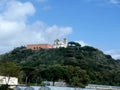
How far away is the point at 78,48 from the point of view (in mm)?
183875

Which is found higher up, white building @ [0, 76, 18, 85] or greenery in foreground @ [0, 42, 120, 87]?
greenery in foreground @ [0, 42, 120, 87]

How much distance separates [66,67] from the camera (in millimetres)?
109250

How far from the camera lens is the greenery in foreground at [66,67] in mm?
101075

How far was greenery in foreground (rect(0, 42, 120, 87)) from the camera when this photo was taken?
3979 inches

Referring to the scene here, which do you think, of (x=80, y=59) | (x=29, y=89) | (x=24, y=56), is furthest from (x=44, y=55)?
(x=29, y=89)

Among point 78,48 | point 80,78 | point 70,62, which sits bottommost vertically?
point 80,78

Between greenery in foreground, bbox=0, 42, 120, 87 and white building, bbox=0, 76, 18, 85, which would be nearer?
white building, bbox=0, 76, 18, 85

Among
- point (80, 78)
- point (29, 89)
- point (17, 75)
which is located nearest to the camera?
point (29, 89)

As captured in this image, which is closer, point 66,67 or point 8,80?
point 8,80

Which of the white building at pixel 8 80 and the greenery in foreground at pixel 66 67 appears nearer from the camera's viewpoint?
the white building at pixel 8 80

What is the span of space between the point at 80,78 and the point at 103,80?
26.8m

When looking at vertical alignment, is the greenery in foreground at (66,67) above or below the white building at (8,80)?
above

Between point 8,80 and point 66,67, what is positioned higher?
point 66,67

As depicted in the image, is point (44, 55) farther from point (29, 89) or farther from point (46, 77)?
point (29, 89)
